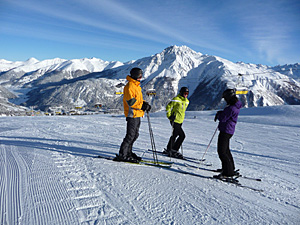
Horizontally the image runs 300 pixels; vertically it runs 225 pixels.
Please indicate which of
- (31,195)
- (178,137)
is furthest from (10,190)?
(178,137)

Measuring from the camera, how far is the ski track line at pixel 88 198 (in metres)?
2.29

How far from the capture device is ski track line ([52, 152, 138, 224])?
7.50 ft

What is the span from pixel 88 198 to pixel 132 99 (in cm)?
220

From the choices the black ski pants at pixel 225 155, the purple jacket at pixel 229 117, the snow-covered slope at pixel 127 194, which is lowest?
the snow-covered slope at pixel 127 194

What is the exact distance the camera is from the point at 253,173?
4.50m

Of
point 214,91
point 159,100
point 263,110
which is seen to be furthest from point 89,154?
point 159,100

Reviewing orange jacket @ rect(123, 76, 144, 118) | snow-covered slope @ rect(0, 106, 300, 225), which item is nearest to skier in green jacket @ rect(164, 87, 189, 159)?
snow-covered slope @ rect(0, 106, 300, 225)

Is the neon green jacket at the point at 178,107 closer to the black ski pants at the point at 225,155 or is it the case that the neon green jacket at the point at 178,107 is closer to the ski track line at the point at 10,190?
the black ski pants at the point at 225,155

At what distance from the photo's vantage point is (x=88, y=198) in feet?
8.86

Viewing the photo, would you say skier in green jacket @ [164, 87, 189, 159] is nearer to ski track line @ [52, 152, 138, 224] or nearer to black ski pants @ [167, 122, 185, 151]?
black ski pants @ [167, 122, 185, 151]

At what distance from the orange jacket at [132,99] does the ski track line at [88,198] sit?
1.56 m

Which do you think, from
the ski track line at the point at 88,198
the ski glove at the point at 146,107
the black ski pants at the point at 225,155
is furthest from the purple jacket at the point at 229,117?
the ski track line at the point at 88,198

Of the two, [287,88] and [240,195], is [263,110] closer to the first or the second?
[240,195]

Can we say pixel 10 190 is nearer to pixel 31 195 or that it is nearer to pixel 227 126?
pixel 31 195
